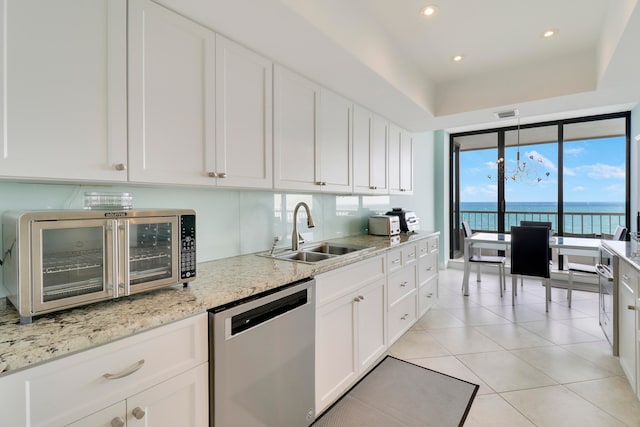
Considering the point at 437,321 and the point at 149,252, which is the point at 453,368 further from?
the point at 149,252

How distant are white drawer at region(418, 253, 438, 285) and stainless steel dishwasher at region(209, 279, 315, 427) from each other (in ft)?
6.38

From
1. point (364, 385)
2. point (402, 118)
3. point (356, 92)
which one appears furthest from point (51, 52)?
point (402, 118)

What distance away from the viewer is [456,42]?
262 cm

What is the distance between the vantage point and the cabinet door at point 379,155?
310 centimetres

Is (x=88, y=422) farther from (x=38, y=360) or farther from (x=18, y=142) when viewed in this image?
(x=18, y=142)

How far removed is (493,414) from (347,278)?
4.06ft

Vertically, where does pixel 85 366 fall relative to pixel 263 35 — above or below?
below

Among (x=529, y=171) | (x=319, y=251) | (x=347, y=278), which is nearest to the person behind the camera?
(x=347, y=278)

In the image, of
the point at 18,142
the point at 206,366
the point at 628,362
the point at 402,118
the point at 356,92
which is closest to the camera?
the point at 18,142

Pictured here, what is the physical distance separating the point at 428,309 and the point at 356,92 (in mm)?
2566

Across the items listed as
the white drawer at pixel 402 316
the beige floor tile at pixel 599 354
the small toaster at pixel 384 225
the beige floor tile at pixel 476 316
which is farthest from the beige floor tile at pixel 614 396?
the small toaster at pixel 384 225

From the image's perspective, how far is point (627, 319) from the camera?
2.22 meters

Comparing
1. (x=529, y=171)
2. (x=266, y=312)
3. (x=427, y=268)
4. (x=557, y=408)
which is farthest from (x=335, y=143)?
(x=529, y=171)

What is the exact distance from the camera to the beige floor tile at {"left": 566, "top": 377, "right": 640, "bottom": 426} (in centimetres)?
187
